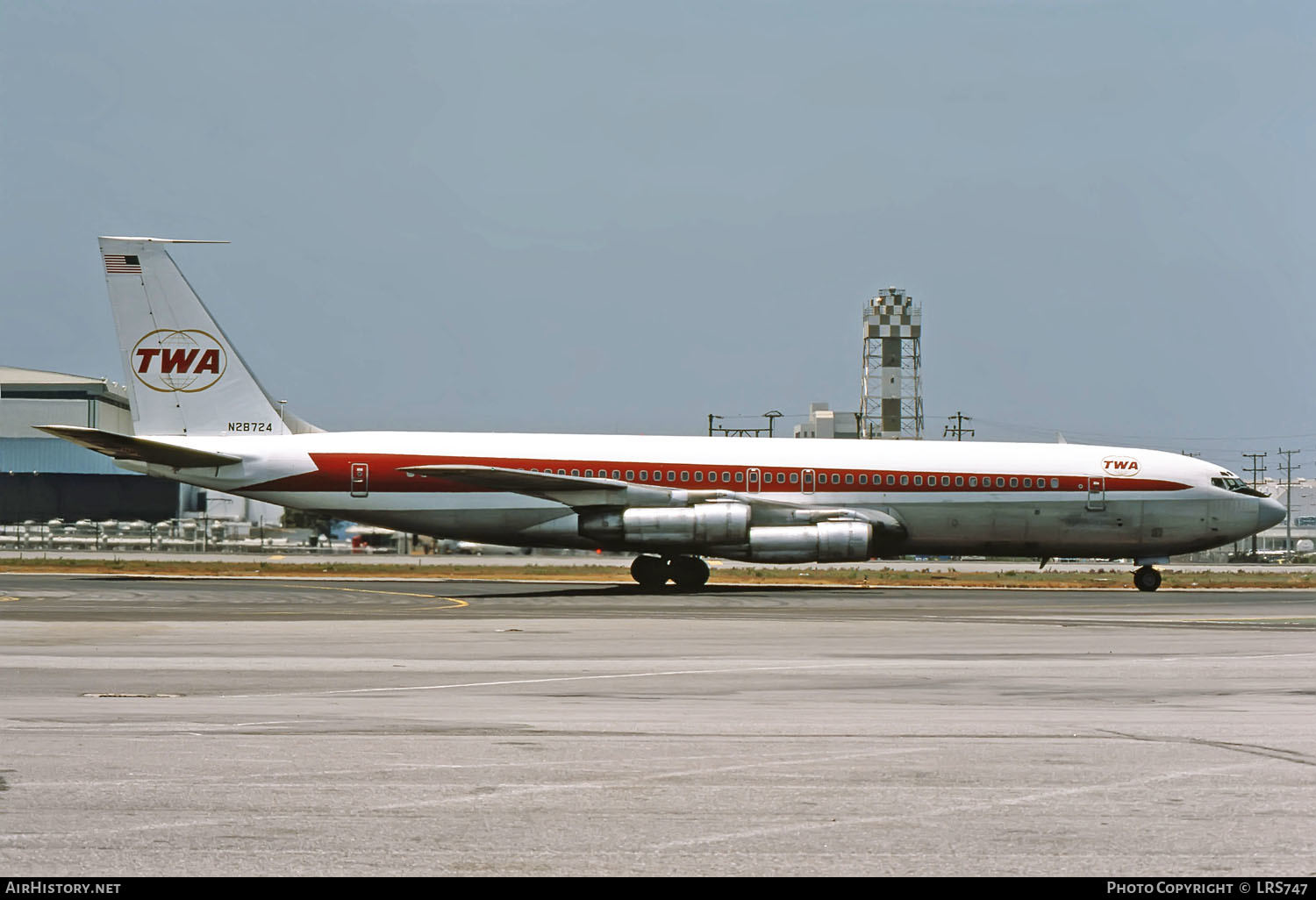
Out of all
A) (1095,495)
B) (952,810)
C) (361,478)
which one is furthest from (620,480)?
(952,810)

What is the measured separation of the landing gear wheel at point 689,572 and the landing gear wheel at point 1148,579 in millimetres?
13194

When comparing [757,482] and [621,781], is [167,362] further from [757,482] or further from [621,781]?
[621,781]

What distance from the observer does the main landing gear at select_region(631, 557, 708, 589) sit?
4106cm

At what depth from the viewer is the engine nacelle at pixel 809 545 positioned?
3912cm

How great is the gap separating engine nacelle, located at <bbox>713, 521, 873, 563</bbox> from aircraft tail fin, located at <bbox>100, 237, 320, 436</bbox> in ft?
45.6

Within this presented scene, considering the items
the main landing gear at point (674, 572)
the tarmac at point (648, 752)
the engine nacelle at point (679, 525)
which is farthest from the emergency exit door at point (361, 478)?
the tarmac at point (648, 752)

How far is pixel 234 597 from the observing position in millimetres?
Answer: 31953

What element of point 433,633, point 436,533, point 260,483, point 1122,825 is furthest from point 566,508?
point 1122,825

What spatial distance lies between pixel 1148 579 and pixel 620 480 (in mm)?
16279

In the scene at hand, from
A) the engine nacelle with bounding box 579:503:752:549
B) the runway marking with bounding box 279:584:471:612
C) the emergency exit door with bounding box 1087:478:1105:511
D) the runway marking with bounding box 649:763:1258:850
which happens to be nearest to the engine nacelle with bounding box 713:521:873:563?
the engine nacelle with bounding box 579:503:752:549

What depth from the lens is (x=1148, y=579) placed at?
140 feet

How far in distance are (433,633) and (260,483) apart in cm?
1829

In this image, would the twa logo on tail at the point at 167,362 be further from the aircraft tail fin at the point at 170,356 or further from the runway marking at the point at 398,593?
the runway marking at the point at 398,593

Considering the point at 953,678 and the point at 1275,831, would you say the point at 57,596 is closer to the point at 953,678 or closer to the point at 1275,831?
the point at 953,678
